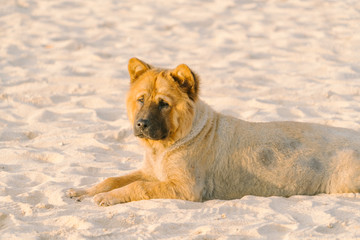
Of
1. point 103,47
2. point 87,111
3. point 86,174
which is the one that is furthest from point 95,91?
point 86,174

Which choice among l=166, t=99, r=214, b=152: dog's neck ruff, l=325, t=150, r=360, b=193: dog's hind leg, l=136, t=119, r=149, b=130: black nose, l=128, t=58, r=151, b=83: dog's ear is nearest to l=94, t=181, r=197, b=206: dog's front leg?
l=166, t=99, r=214, b=152: dog's neck ruff

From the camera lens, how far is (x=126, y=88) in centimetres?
897

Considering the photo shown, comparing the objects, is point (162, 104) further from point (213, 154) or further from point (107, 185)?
point (107, 185)

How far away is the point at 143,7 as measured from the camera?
12.8m

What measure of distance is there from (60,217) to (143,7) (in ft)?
29.3

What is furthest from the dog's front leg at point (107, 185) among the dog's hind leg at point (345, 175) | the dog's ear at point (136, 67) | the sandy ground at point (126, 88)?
the dog's hind leg at point (345, 175)

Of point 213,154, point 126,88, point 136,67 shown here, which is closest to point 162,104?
point 136,67

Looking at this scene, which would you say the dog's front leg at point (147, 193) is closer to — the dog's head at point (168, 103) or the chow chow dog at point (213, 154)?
the chow chow dog at point (213, 154)

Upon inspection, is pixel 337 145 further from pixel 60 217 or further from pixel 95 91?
pixel 95 91

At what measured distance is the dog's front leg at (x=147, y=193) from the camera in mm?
5047

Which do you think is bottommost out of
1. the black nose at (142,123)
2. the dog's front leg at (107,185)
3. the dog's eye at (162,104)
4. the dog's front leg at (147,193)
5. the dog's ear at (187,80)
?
the dog's front leg at (107,185)

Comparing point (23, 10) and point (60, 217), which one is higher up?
point (23, 10)

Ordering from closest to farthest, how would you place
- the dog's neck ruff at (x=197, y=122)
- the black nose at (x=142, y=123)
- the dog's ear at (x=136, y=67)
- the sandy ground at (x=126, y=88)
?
the sandy ground at (x=126, y=88), the black nose at (x=142, y=123), the dog's neck ruff at (x=197, y=122), the dog's ear at (x=136, y=67)

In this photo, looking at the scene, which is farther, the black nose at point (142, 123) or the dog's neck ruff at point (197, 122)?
the dog's neck ruff at point (197, 122)
